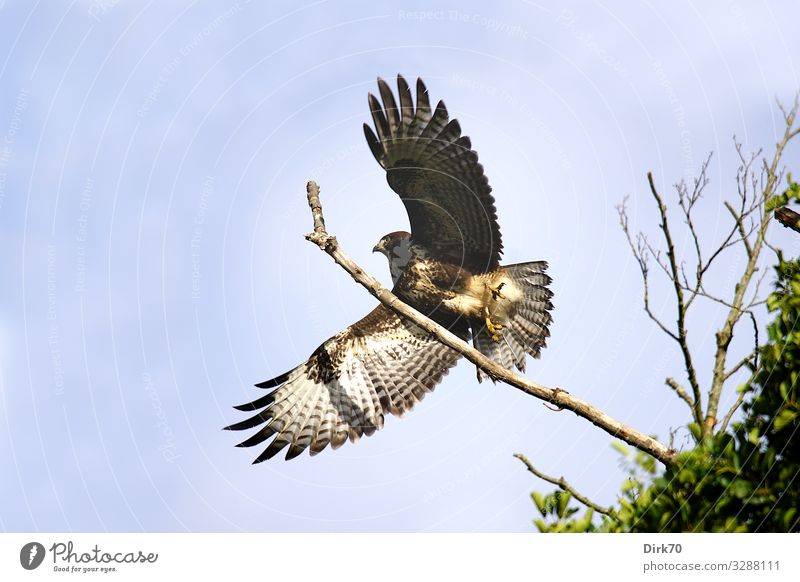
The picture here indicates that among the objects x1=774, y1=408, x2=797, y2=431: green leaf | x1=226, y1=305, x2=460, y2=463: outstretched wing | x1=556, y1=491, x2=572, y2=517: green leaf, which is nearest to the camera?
x1=774, y1=408, x2=797, y2=431: green leaf

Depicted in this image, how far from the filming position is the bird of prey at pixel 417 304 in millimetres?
8836

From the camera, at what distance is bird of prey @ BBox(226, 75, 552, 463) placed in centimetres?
884

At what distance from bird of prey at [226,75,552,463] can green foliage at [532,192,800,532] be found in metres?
4.63

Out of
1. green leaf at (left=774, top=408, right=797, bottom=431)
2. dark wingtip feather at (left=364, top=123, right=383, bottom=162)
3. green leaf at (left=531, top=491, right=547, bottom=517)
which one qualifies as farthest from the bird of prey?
green leaf at (left=774, top=408, right=797, bottom=431)

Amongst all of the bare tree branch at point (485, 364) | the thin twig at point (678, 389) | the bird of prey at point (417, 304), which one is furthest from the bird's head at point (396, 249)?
the thin twig at point (678, 389)

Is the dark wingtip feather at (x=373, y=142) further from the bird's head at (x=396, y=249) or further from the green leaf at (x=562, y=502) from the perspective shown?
the green leaf at (x=562, y=502)

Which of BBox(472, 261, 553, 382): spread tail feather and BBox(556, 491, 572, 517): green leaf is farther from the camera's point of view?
BBox(472, 261, 553, 382): spread tail feather

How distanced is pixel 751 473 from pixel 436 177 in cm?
535

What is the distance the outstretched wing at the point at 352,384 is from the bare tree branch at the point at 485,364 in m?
3.06

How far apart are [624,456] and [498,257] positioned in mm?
4475

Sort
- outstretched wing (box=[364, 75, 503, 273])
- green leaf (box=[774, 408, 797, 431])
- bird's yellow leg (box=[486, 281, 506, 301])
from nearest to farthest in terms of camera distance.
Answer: green leaf (box=[774, 408, 797, 431]) < outstretched wing (box=[364, 75, 503, 273]) < bird's yellow leg (box=[486, 281, 506, 301])

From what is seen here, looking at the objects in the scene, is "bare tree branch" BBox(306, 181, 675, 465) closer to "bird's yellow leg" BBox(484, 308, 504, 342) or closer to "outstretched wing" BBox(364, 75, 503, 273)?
"outstretched wing" BBox(364, 75, 503, 273)

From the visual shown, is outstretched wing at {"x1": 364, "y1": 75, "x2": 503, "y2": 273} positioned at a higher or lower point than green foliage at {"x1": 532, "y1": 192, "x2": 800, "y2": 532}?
higher

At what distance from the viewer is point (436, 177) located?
29.7ft
